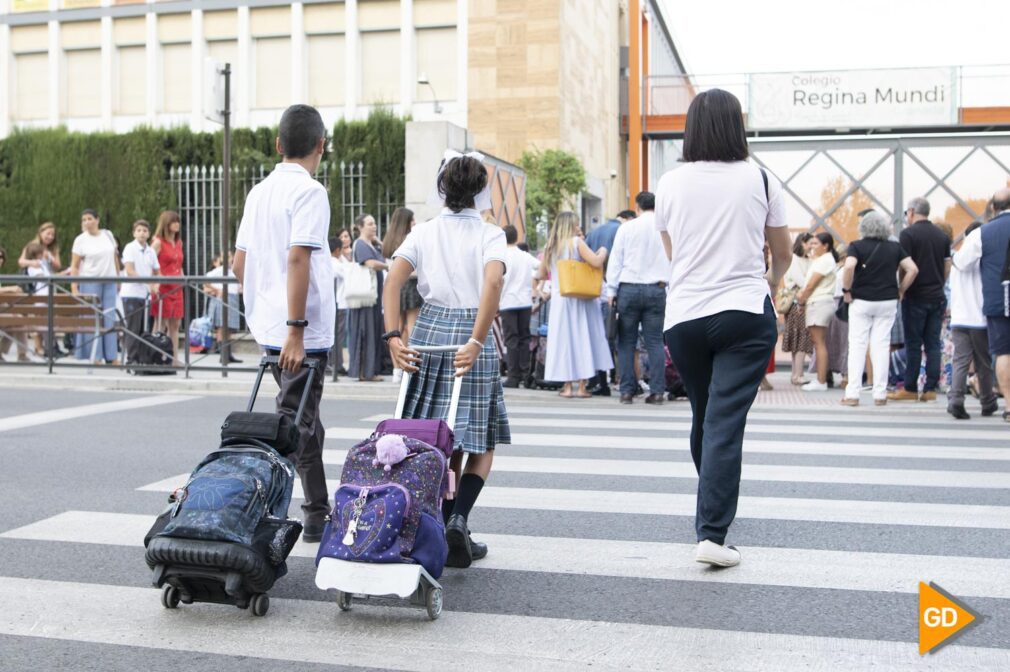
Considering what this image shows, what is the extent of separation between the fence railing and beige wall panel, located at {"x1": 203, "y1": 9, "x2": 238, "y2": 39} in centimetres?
1806

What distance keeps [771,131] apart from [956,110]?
15.5 ft

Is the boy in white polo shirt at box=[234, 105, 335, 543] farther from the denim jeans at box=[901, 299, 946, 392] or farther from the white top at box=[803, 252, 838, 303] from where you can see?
the white top at box=[803, 252, 838, 303]

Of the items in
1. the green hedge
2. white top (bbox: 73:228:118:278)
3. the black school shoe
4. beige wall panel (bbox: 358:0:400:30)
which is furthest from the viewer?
beige wall panel (bbox: 358:0:400:30)

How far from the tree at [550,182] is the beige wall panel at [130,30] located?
1244 cm

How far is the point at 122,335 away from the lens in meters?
14.3

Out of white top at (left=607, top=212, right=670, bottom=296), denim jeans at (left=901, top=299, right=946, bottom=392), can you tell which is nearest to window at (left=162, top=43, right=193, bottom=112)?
white top at (left=607, top=212, right=670, bottom=296)

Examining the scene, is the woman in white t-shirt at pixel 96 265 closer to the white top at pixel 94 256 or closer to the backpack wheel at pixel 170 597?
the white top at pixel 94 256

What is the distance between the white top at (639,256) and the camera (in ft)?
35.9

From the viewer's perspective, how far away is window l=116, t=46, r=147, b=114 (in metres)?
31.7

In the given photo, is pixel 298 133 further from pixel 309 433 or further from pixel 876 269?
pixel 876 269

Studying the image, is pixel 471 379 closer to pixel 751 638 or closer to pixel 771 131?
pixel 751 638

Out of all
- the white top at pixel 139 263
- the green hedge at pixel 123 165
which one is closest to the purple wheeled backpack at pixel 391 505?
the white top at pixel 139 263

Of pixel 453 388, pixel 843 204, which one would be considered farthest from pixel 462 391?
pixel 843 204

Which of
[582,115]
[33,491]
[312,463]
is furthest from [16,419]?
[582,115]
